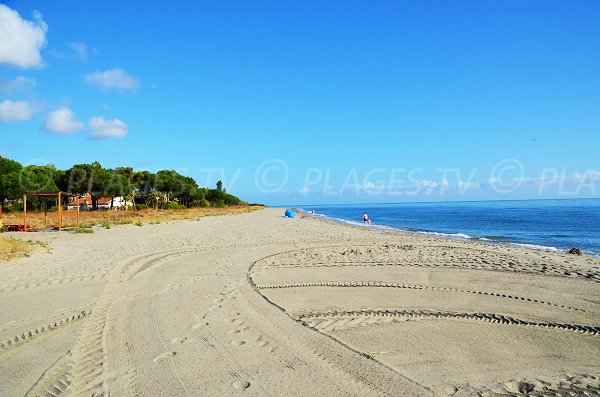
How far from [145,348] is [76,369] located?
0.75m

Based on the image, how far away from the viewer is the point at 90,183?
163 ft

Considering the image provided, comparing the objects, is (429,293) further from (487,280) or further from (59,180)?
Result: (59,180)

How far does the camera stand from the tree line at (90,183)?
40.1 metres

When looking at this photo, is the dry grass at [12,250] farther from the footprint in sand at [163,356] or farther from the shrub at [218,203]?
the shrub at [218,203]

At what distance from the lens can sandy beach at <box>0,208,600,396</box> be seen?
3775 millimetres

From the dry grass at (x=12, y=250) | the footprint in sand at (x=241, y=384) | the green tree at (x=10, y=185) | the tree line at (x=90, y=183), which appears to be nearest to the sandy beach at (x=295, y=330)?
the footprint in sand at (x=241, y=384)

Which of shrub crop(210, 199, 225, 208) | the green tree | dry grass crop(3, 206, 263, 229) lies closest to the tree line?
the green tree

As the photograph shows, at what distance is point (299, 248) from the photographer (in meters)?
14.9

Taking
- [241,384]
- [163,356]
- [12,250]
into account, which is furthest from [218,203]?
[241,384]

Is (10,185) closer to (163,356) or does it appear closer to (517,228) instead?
(163,356)

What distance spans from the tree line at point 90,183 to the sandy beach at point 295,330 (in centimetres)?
2981

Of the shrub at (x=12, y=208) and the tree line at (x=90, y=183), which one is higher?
the tree line at (x=90, y=183)

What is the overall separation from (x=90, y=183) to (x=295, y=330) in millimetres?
52573

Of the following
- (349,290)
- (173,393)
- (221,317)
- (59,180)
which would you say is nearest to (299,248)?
(349,290)
